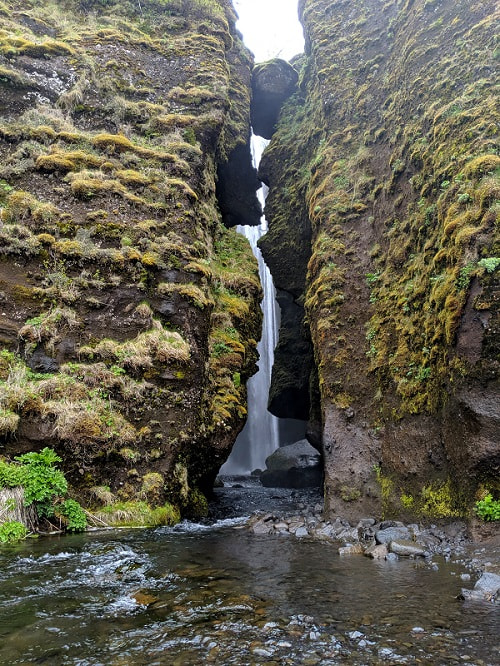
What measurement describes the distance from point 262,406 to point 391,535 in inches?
1108

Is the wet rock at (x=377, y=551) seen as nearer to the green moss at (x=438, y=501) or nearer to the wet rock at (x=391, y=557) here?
the wet rock at (x=391, y=557)

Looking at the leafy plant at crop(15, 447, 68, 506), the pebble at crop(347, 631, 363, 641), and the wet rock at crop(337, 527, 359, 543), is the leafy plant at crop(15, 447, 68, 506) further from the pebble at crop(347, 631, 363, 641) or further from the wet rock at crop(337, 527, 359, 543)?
the pebble at crop(347, 631, 363, 641)

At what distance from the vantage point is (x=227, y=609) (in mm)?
4582

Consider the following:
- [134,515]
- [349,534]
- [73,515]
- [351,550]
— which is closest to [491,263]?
[351,550]

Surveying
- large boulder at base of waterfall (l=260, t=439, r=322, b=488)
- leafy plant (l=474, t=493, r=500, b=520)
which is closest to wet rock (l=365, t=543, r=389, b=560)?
leafy plant (l=474, t=493, r=500, b=520)

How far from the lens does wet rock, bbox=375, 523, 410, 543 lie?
7.94m

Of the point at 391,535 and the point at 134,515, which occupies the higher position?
the point at 134,515

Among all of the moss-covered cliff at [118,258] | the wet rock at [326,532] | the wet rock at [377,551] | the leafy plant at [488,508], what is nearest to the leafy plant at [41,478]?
the moss-covered cliff at [118,258]

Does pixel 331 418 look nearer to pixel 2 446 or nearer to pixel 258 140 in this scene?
pixel 2 446

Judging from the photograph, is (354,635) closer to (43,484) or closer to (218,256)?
(43,484)

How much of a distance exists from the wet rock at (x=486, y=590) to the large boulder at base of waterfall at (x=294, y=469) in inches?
645

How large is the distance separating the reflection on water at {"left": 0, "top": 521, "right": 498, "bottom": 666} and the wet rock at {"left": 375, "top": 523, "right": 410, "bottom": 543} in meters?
1.14

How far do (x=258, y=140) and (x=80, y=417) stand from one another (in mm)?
29949

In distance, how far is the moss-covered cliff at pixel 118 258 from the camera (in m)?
9.98
